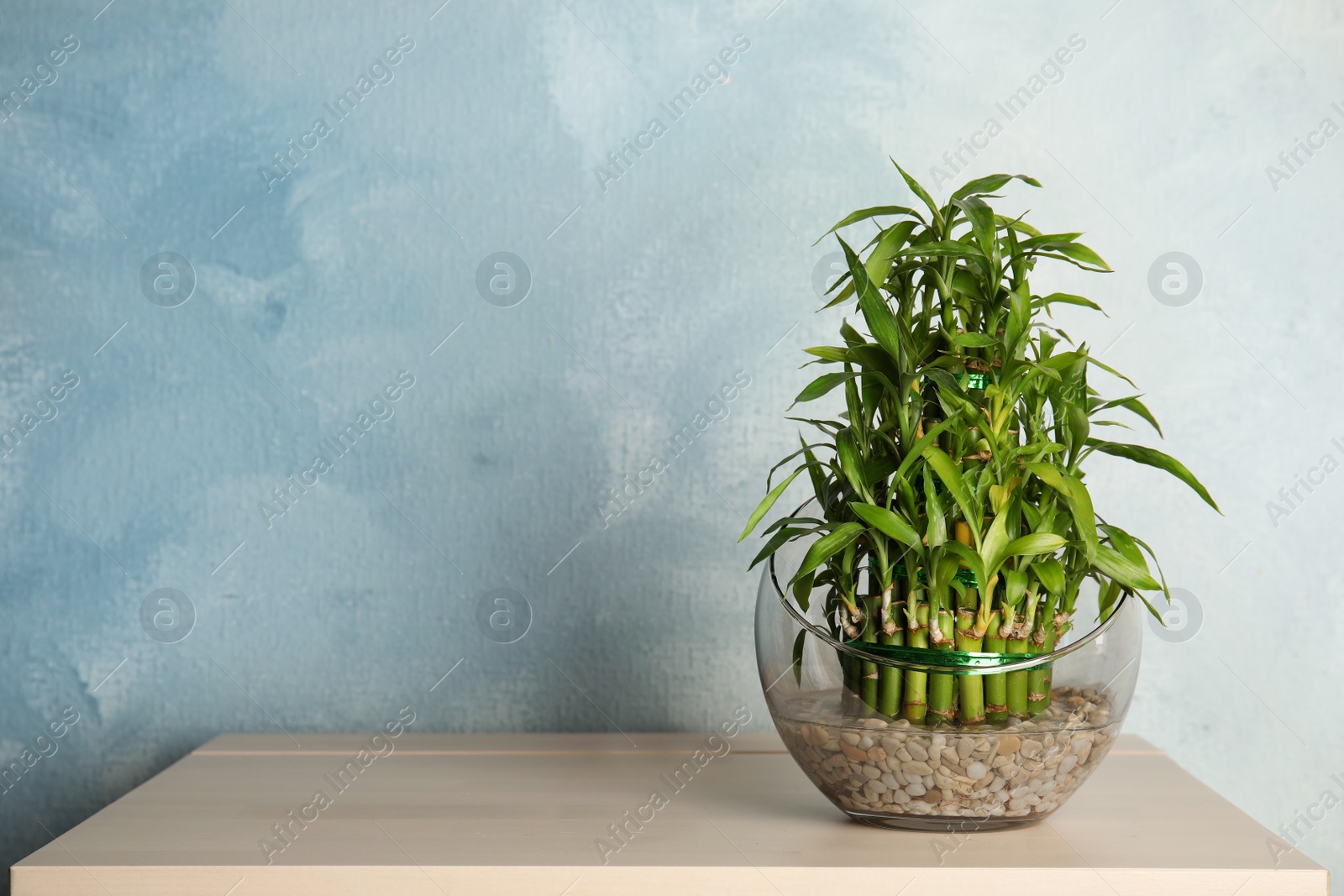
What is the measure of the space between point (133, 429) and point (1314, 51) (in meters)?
1.39

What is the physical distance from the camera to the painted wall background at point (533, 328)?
1126 mm

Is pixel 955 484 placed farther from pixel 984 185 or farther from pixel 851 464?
pixel 984 185

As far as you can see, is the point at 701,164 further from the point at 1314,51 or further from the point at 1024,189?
the point at 1314,51

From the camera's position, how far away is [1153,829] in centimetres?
79

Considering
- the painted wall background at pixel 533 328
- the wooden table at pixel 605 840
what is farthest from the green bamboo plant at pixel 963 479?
the painted wall background at pixel 533 328

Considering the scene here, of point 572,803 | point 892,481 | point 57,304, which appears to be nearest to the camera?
point 892,481

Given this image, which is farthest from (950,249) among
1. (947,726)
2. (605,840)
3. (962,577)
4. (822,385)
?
(605,840)

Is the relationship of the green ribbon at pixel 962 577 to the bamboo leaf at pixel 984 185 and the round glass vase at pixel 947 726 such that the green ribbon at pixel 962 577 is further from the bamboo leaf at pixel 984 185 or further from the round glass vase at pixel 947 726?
the bamboo leaf at pixel 984 185

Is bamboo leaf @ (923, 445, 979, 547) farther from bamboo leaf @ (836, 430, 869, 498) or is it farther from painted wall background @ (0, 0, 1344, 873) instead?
painted wall background @ (0, 0, 1344, 873)

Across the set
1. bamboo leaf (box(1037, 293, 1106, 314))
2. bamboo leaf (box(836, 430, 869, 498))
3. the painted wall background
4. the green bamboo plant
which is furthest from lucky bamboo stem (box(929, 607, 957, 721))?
the painted wall background

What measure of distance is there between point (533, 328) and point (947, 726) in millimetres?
634

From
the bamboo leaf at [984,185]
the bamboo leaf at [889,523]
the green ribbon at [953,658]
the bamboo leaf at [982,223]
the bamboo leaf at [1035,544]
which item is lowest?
the green ribbon at [953,658]

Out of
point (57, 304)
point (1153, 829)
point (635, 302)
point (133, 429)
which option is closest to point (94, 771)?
point (133, 429)

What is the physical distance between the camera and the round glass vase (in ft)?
2.38
